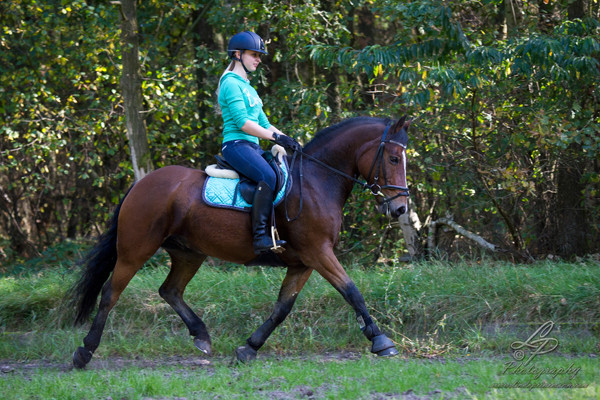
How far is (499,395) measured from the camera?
4449mm

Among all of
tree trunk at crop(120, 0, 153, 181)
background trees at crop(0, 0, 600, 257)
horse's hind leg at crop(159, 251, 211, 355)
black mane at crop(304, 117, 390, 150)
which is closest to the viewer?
black mane at crop(304, 117, 390, 150)

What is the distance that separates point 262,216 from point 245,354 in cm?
137

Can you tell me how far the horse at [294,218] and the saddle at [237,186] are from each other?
80mm

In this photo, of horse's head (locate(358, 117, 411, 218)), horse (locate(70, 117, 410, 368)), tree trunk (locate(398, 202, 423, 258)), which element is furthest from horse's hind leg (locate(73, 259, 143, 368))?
tree trunk (locate(398, 202, 423, 258))

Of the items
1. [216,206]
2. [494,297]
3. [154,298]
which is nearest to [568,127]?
[494,297]

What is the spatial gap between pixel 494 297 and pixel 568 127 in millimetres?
2846

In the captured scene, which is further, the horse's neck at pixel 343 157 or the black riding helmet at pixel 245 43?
the horse's neck at pixel 343 157

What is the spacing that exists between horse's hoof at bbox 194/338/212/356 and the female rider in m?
1.20

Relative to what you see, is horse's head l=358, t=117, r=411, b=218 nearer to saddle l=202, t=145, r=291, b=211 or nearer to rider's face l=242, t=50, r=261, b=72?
saddle l=202, t=145, r=291, b=211

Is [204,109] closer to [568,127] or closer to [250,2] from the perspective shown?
[250,2]

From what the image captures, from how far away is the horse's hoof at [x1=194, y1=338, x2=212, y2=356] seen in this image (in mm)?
6371

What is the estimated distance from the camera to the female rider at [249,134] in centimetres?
583

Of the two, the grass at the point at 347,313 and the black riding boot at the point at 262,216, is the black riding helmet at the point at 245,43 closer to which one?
the black riding boot at the point at 262,216
